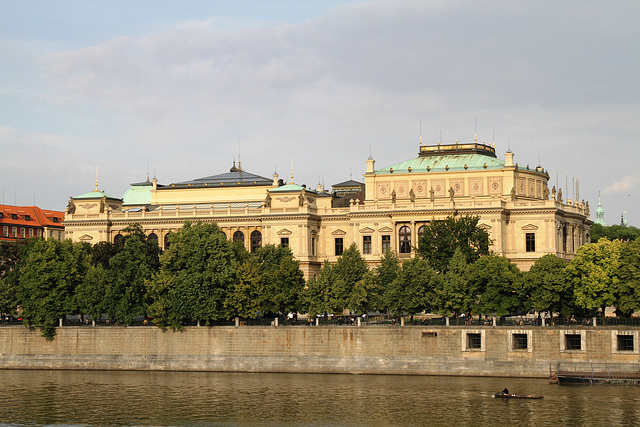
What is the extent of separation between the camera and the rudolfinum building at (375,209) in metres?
109

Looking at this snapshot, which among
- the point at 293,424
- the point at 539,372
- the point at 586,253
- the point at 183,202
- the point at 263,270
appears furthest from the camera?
the point at 183,202

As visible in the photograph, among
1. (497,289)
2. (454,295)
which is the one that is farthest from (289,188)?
(497,289)

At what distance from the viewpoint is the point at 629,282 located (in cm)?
7781

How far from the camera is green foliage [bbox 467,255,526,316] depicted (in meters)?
82.2

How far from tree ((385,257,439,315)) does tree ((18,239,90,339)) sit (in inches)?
1045

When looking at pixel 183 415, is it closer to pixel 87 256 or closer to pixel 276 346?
pixel 276 346

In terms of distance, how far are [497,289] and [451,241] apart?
1598 cm

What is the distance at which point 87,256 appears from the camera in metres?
Answer: 96.1

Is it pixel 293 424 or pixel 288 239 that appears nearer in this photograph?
pixel 293 424

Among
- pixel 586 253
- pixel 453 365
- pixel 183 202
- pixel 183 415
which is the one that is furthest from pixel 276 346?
pixel 183 202

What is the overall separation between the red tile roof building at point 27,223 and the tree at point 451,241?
57.1 m

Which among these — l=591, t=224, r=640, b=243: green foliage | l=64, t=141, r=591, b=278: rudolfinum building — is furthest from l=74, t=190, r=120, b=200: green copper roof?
l=591, t=224, r=640, b=243: green foliage

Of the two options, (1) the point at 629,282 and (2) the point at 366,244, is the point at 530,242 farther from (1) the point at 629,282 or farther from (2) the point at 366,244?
(1) the point at 629,282

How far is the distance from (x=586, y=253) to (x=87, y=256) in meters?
43.0
